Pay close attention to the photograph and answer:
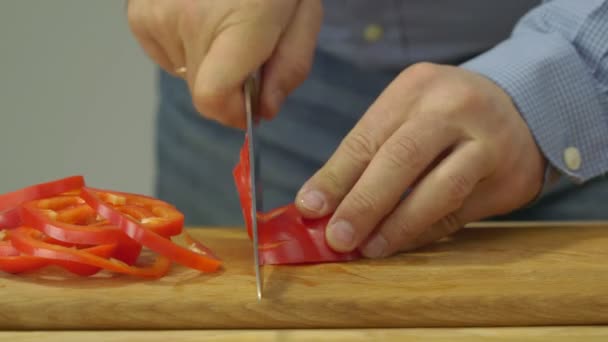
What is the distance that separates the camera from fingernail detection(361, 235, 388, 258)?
120cm

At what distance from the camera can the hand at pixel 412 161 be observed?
1.18 meters

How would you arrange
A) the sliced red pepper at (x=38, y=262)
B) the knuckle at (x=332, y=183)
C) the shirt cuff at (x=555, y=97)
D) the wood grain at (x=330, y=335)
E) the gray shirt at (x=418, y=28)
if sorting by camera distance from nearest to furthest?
the wood grain at (x=330, y=335)
the sliced red pepper at (x=38, y=262)
the knuckle at (x=332, y=183)
the shirt cuff at (x=555, y=97)
the gray shirt at (x=418, y=28)

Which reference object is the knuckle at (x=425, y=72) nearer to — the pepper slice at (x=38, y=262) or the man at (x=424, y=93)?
the man at (x=424, y=93)

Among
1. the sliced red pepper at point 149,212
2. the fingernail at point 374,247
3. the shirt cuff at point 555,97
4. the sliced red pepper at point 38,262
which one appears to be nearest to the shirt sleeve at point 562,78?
the shirt cuff at point 555,97

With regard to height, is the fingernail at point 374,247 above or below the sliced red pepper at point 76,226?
below

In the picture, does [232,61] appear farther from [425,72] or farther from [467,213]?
[467,213]

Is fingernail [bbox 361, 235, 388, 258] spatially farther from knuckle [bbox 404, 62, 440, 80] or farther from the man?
knuckle [bbox 404, 62, 440, 80]

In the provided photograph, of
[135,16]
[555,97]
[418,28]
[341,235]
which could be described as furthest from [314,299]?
[418,28]

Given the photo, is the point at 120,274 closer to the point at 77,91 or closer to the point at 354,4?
the point at 354,4

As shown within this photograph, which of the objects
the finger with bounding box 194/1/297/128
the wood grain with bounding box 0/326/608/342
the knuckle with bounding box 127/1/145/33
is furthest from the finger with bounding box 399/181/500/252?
the knuckle with bounding box 127/1/145/33

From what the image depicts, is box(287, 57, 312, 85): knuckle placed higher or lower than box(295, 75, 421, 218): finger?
higher

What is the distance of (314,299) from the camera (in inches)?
40.0

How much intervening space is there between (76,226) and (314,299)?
1.16ft

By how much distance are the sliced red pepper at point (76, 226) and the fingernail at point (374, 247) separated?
333 millimetres
